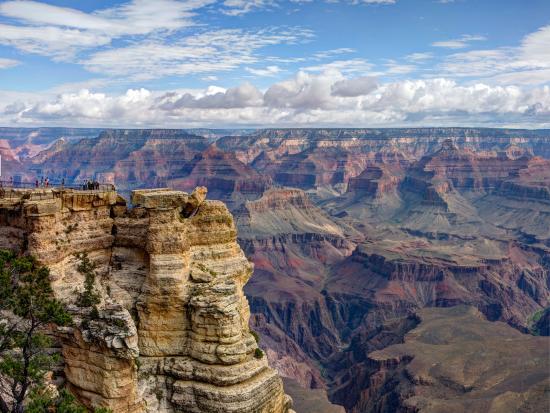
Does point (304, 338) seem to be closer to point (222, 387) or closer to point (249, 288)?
point (249, 288)

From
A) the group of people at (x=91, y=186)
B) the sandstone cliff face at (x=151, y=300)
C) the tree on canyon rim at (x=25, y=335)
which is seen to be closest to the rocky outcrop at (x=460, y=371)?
the sandstone cliff face at (x=151, y=300)

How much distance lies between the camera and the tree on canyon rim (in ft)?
90.2

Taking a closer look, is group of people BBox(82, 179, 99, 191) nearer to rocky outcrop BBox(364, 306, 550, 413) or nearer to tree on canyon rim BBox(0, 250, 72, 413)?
tree on canyon rim BBox(0, 250, 72, 413)

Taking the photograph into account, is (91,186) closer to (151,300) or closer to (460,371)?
(151,300)

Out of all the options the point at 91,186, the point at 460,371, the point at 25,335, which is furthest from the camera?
the point at 460,371

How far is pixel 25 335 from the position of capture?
97.1ft

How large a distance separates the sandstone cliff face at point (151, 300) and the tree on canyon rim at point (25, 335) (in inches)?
75.1

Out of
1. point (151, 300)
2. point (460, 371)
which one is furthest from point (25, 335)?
point (460, 371)

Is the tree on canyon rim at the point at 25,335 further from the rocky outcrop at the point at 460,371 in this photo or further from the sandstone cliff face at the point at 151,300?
the rocky outcrop at the point at 460,371

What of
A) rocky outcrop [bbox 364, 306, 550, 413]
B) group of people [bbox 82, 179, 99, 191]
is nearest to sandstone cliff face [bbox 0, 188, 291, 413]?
group of people [bbox 82, 179, 99, 191]

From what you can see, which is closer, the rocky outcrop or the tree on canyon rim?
the tree on canyon rim

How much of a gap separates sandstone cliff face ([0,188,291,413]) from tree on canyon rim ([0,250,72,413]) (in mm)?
1907

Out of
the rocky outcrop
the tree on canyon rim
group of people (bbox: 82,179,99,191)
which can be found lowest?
the rocky outcrop

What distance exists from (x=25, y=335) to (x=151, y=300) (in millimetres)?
7520
